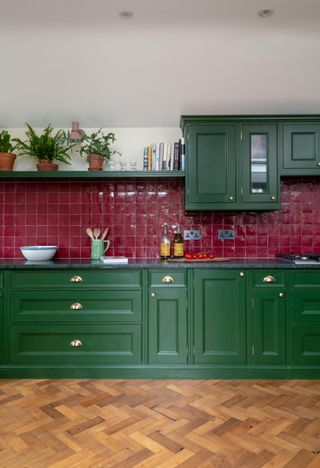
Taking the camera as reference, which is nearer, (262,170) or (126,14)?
(126,14)

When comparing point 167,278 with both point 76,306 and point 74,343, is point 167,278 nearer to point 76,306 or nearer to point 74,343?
point 76,306

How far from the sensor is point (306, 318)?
2.75m

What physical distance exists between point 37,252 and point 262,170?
6.92ft

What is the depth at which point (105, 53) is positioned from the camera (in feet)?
8.35

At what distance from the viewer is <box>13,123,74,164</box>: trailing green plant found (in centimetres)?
319

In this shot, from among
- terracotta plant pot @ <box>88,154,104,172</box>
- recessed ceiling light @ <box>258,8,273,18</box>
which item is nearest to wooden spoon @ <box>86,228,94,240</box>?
terracotta plant pot @ <box>88,154,104,172</box>

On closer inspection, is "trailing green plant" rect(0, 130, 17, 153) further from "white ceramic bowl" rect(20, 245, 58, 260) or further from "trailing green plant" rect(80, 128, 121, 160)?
"white ceramic bowl" rect(20, 245, 58, 260)

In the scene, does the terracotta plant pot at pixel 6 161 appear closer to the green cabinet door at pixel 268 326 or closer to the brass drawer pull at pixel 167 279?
the brass drawer pull at pixel 167 279

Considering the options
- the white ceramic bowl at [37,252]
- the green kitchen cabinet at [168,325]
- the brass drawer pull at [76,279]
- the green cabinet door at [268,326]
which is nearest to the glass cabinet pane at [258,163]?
the green cabinet door at [268,326]

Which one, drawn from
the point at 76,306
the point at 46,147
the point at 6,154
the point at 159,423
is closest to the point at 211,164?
the point at 46,147

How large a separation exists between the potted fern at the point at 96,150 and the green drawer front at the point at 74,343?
1.45 meters

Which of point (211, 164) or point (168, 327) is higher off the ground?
point (211, 164)

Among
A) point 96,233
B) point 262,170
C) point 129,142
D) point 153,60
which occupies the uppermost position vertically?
point 153,60

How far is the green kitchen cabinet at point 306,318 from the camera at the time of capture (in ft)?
9.01
